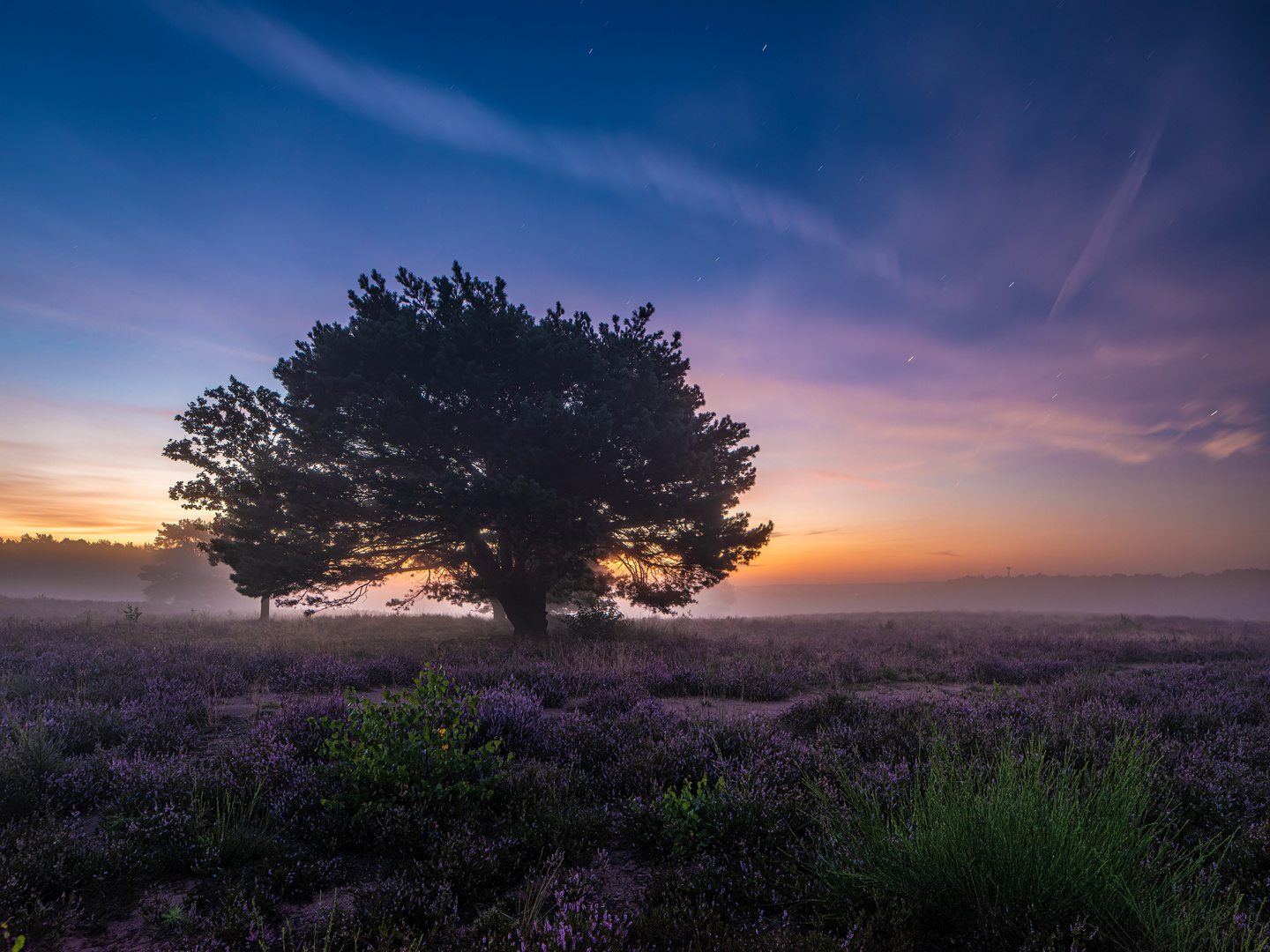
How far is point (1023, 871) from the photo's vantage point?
2.77 metres

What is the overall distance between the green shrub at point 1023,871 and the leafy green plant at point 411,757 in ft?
8.60

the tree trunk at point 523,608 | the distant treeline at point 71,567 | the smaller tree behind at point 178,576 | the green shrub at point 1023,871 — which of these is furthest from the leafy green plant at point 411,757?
the distant treeline at point 71,567

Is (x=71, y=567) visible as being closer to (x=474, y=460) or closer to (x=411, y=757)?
(x=474, y=460)

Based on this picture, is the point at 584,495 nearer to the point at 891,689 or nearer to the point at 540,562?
the point at 540,562

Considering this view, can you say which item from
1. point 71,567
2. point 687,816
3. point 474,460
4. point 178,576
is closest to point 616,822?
point 687,816

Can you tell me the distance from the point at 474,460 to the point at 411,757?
1178cm

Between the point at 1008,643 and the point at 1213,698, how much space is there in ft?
26.4

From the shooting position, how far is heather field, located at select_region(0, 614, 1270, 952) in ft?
9.00

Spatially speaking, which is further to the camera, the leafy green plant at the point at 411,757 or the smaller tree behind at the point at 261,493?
the smaller tree behind at the point at 261,493

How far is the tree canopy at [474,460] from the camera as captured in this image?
1345 cm

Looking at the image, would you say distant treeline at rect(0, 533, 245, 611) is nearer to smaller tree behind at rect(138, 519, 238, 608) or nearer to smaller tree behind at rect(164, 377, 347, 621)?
smaller tree behind at rect(138, 519, 238, 608)

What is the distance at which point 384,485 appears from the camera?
1327 centimetres

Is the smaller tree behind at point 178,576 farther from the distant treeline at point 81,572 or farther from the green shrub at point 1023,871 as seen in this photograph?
the green shrub at point 1023,871

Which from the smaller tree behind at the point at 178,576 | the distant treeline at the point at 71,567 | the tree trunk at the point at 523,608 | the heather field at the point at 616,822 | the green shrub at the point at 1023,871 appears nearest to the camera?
the green shrub at the point at 1023,871
